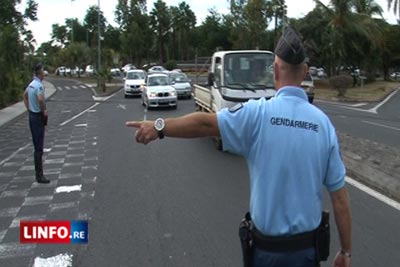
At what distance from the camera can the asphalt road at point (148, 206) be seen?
5477 mm

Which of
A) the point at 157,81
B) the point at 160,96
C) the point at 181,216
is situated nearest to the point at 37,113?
the point at 181,216

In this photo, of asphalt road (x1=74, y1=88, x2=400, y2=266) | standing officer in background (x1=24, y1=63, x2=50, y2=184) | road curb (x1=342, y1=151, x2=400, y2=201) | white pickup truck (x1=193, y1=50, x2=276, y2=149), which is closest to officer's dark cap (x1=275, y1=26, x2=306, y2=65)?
asphalt road (x1=74, y1=88, x2=400, y2=266)

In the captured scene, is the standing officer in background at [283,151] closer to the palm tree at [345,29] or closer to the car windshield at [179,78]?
the car windshield at [179,78]

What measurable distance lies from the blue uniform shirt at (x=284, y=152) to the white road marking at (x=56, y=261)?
10.3 ft

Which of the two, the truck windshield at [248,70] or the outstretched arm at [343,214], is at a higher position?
the truck windshield at [248,70]

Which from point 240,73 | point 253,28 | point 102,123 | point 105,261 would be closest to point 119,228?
point 105,261

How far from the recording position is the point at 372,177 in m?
8.66

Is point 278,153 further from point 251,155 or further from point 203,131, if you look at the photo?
point 203,131

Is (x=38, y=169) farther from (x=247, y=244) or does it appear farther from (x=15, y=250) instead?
(x=247, y=244)

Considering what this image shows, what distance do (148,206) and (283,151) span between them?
504 centimetres

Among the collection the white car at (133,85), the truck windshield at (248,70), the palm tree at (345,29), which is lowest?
the white car at (133,85)

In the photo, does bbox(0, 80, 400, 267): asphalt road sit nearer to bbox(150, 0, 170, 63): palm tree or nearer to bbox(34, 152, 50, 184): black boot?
bbox(34, 152, 50, 184): black boot

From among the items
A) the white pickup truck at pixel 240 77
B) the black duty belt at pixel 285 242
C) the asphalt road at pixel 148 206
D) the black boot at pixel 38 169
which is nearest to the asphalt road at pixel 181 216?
the asphalt road at pixel 148 206

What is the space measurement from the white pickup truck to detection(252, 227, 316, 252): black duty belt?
30.5 ft
